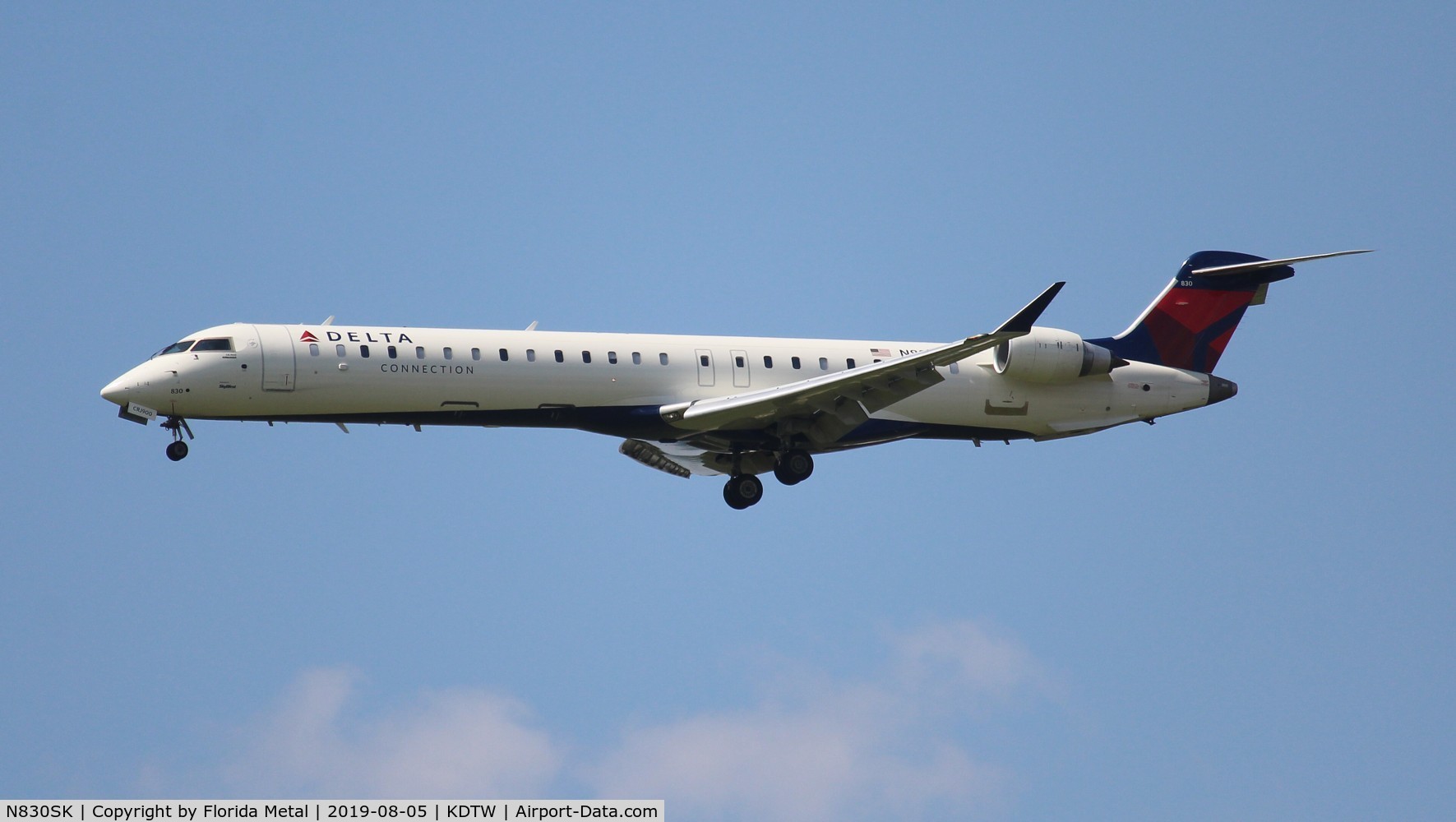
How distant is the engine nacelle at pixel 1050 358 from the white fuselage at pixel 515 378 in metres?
0.31

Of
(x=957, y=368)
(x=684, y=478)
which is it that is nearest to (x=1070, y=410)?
(x=957, y=368)

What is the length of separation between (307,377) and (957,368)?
470 inches

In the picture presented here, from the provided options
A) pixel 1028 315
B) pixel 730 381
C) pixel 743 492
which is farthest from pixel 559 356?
pixel 1028 315

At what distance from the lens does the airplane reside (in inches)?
1163

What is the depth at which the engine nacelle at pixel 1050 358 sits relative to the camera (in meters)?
33.0

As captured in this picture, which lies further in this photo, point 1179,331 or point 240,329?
point 1179,331

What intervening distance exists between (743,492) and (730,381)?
8.50 feet

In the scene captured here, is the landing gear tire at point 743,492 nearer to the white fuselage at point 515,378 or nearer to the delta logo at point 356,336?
the white fuselage at point 515,378

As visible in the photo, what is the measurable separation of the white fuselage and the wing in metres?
0.60

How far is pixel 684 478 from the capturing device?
35.7 metres

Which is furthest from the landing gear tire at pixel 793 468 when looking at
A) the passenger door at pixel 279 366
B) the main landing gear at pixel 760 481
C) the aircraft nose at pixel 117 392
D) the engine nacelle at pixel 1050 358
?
the aircraft nose at pixel 117 392

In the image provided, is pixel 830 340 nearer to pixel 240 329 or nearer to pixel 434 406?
pixel 434 406

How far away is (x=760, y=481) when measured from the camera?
33750 mm

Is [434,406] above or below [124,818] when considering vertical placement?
above
